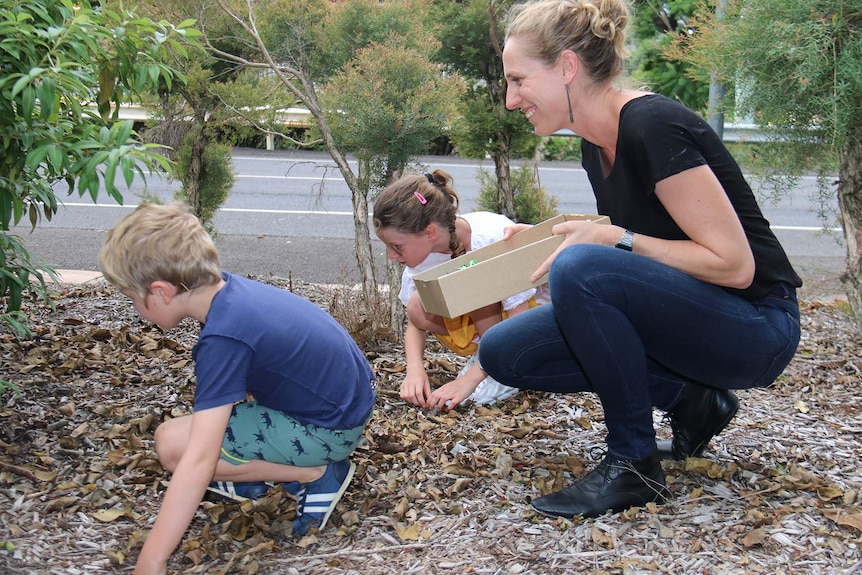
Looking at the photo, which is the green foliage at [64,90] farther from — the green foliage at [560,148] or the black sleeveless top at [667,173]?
the green foliage at [560,148]

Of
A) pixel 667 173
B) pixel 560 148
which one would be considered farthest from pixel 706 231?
pixel 560 148

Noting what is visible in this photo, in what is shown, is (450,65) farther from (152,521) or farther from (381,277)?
(152,521)

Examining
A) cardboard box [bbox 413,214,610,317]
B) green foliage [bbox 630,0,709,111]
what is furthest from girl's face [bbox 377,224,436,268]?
green foliage [bbox 630,0,709,111]

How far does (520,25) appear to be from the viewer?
2408 millimetres

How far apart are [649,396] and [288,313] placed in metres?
1.02

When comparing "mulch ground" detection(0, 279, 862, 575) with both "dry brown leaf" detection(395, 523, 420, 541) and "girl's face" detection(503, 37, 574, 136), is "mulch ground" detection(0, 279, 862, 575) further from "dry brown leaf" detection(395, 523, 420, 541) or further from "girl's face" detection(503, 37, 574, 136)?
"girl's face" detection(503, 37, 574, 136)

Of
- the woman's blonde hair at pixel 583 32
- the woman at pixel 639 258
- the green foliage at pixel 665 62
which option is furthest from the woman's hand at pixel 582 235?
the green foliage at pixel 665 62

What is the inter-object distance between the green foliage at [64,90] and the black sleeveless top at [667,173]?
1180 millimetres

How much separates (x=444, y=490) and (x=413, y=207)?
3.20 ft

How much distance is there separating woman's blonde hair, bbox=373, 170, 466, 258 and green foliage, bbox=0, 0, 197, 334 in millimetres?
872

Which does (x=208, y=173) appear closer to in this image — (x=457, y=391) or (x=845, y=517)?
(x=457, y=391)

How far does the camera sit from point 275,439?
7.89 feet

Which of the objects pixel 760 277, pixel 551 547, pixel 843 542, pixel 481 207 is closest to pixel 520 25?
pixel 760 277

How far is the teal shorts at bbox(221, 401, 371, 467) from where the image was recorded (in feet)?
7.84
